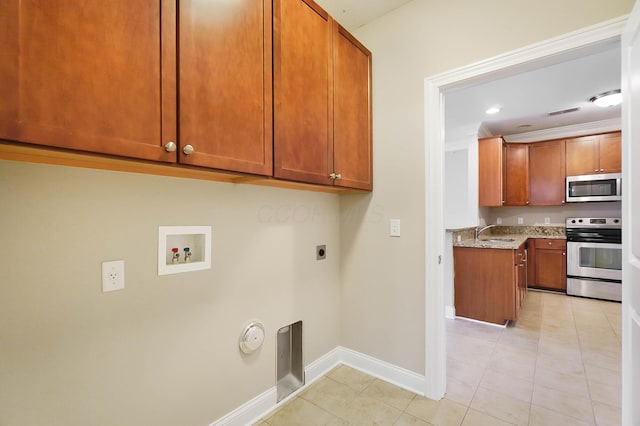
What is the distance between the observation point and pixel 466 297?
3346 millimetres

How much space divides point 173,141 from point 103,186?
386mm

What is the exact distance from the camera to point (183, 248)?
1436 millimetres

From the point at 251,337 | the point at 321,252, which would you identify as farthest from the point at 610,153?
the point at 251,337

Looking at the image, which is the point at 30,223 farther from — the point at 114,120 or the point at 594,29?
the point at 594,29

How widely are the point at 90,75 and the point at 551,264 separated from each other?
571 cm

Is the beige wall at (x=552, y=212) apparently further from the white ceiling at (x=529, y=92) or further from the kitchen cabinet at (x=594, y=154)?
the white ceiling at (x=529, y=92)

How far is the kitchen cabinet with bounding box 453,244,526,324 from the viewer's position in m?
3.08

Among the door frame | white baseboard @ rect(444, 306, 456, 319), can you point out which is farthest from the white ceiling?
white baseboard @ rect(444, 306, 456, 319)

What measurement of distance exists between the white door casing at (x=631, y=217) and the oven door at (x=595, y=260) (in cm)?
369

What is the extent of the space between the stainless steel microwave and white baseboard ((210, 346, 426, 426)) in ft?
13.9

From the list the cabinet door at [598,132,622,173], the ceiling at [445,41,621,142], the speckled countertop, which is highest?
the ceiling at [445,41,621,142]

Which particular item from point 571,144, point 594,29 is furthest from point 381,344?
point 571,144

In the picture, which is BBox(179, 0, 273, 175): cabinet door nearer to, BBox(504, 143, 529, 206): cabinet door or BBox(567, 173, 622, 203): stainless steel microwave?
BBox(504, 143, 529, 206): cabinet door

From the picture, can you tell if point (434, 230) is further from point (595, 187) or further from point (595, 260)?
point (595, 187)
